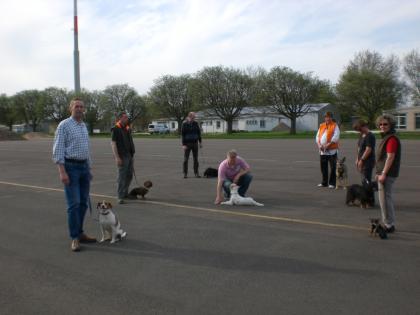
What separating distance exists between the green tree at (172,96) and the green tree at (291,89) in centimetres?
1974

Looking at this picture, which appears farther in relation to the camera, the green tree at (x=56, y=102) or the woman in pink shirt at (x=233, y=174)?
the green tree at (x=56, y=102)

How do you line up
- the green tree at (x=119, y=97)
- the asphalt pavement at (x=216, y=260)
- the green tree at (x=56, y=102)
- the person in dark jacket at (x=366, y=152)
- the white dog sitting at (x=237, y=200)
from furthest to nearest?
the green tree at (x=56, y=102), the green tree at (x=119, y=97), the person in dark jacket at (x=366, y=152), the white dog sitting at (x=237, y=200), the asphalt pavement at (x=216, y=260)

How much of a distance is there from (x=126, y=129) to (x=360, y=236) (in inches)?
210

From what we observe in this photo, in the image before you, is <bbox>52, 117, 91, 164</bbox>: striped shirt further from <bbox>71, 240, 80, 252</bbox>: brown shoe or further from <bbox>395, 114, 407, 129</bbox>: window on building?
<bbox>395, 114, 407, 129</bbox>: window on building

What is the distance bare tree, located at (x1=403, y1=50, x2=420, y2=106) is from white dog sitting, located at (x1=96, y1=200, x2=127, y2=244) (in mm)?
59800

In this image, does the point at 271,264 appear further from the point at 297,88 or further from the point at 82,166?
the point at 297,88

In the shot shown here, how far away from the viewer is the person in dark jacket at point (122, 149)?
8688 millimetres

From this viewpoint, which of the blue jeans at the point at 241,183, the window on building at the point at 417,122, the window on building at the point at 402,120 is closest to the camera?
the blue jeans at the point at 241,183

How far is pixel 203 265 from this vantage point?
4.96 meters

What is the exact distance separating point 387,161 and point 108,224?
164 inches

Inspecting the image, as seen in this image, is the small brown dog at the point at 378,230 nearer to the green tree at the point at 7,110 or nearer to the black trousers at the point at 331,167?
the black trousers at the point at 331,167

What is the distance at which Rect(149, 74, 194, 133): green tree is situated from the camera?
73.6 metres

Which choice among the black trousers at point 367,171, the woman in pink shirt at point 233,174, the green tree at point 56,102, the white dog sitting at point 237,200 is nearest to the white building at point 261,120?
the green tree at point 56,102

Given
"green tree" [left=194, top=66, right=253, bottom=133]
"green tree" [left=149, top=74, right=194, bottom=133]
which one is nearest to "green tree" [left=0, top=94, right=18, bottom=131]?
"green tree" [left=149, top=74, right=194, bottom=133]
